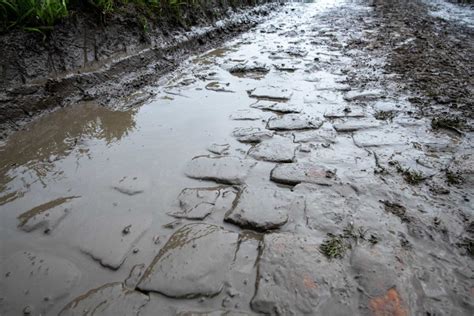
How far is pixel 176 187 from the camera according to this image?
2.18 meters

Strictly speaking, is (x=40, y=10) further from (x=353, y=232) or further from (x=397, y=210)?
(x=397, y=210)

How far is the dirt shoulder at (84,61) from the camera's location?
3.01 metres

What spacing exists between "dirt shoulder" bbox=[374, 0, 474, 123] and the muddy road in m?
0.30

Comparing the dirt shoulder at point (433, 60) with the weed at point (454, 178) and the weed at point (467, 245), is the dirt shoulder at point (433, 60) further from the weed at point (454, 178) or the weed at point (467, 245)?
the weed at point (467, 245)

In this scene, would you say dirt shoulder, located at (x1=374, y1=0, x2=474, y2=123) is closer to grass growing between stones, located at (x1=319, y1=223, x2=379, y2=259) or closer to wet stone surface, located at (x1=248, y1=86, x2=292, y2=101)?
wet stone surface, located at (x1=248, y1=86, x2=292, y2=101)

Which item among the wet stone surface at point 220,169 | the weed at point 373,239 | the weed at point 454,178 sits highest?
the wet stone surface at point 220,169

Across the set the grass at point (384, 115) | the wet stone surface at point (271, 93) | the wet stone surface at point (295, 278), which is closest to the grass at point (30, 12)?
the wet stone surface at point (271, 93)

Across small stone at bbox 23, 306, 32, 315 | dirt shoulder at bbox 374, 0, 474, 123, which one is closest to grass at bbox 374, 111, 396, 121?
dirt shoulder at bbox 374, 0, 474, 123

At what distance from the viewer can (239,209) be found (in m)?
1.98

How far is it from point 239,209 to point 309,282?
2.05ft

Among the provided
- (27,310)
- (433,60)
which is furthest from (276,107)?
(433,60)

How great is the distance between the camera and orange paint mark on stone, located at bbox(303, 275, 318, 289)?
1.49 m

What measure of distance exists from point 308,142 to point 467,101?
6.04 ft

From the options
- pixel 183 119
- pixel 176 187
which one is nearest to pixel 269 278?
pixel 176 187
